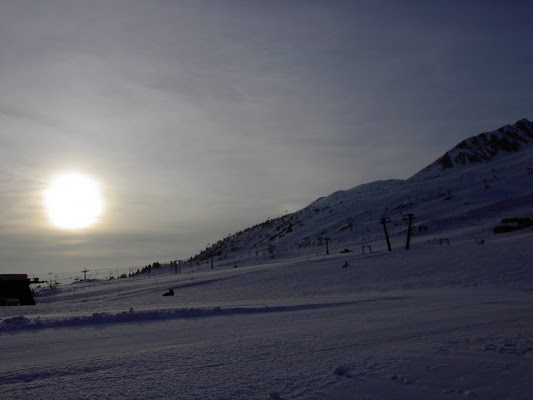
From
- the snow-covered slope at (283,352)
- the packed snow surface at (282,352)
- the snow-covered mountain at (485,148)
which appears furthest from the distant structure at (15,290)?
the snow-covered mountain at (485,148)

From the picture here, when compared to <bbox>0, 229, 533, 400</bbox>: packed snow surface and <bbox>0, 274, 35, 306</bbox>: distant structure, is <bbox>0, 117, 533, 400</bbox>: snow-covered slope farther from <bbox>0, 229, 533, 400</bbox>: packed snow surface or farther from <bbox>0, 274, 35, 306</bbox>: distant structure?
<bbox>0, 274, 35, 306</bbox>: distant structure

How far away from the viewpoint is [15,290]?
3234 centimetres

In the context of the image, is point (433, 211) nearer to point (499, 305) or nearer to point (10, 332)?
point (499, 305)

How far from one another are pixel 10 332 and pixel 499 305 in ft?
50.1

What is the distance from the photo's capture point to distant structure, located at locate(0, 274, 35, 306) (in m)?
31.6

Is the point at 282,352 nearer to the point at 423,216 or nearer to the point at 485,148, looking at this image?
the point at 423,216

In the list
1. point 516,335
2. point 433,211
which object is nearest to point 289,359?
point 516,335

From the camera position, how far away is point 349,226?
3632 inches

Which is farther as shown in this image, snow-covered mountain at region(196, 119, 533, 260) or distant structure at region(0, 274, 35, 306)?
snow-covered mountain at region(196, 119, 533, 260)

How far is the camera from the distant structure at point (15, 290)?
31.6m

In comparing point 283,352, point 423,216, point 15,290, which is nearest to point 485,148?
point 423,216

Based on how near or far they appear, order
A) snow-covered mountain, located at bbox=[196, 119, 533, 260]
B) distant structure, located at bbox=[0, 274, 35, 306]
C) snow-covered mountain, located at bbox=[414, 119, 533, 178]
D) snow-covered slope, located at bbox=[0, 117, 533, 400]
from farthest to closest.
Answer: snow-covered mountain, located at bbox=[414, 119, 533, 178], snow-covered mountain, located at bbox=[196, 119, 533, 260], distant structure, located at bbox=[0, 274, 35, 306], snow-covered slope, located at bbox=[0, 117, 533, 400]

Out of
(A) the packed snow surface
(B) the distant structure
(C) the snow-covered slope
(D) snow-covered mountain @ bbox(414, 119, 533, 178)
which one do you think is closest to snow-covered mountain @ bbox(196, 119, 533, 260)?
(D) snow-covered mountain @ bbox(414, 119, 533, 178)

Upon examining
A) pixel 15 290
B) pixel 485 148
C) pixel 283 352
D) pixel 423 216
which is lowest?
pixel 283 352
